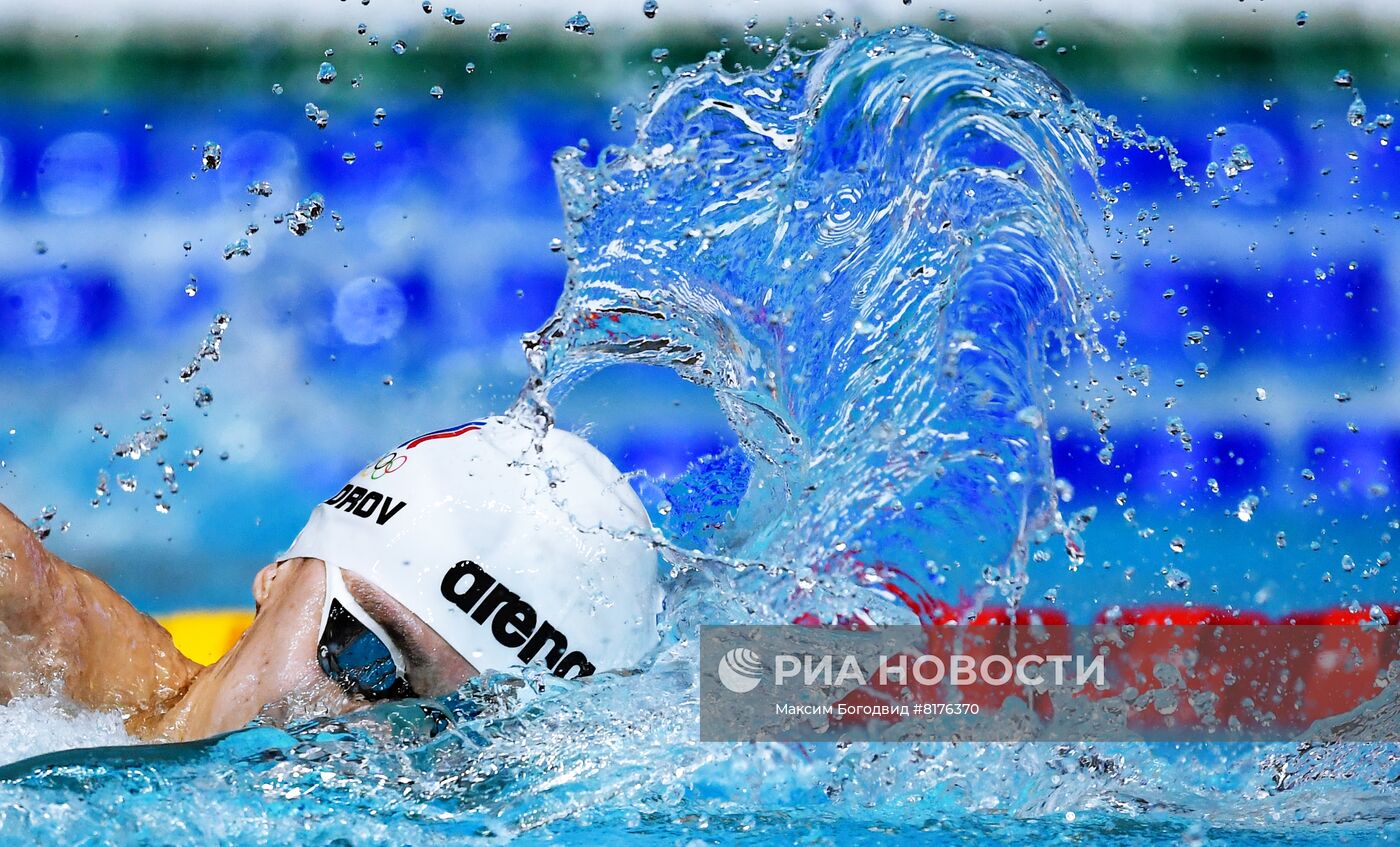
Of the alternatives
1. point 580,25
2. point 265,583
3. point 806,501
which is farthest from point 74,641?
point 580,25

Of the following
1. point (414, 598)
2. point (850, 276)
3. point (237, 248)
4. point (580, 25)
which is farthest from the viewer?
point (580, 25)

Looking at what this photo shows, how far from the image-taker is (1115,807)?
4.33ft

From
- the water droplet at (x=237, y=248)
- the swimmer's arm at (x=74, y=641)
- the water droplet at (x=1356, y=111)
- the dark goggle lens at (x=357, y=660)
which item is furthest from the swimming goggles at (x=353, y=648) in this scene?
the water droplet at (x=1356, y=111)

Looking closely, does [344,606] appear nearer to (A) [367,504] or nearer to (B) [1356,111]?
(A) [367,504]

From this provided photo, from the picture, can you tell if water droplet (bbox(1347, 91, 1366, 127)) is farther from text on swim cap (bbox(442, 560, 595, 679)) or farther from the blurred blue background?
text on swim cap (bbox(442, 560, 595, 679))

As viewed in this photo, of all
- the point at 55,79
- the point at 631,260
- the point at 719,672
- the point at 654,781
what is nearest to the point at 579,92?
the point at 55,79

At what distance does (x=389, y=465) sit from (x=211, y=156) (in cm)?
203

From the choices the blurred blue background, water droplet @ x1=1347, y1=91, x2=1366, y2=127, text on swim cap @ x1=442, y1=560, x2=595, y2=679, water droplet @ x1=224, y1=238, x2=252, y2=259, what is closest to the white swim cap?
text on swim cap @ x1=442, y1=560, x2=595, y2=679

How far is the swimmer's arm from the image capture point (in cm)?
161

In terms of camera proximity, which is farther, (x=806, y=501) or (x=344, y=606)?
(x=806, y=501)

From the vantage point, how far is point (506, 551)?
1598 millimetres

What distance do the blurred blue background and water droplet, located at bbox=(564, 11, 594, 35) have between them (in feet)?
0.09

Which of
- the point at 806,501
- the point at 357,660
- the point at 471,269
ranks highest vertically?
the point at 471,269

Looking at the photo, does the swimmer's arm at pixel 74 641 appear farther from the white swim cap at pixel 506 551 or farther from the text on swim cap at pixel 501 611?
the text on swim cap at pixel 501 611
